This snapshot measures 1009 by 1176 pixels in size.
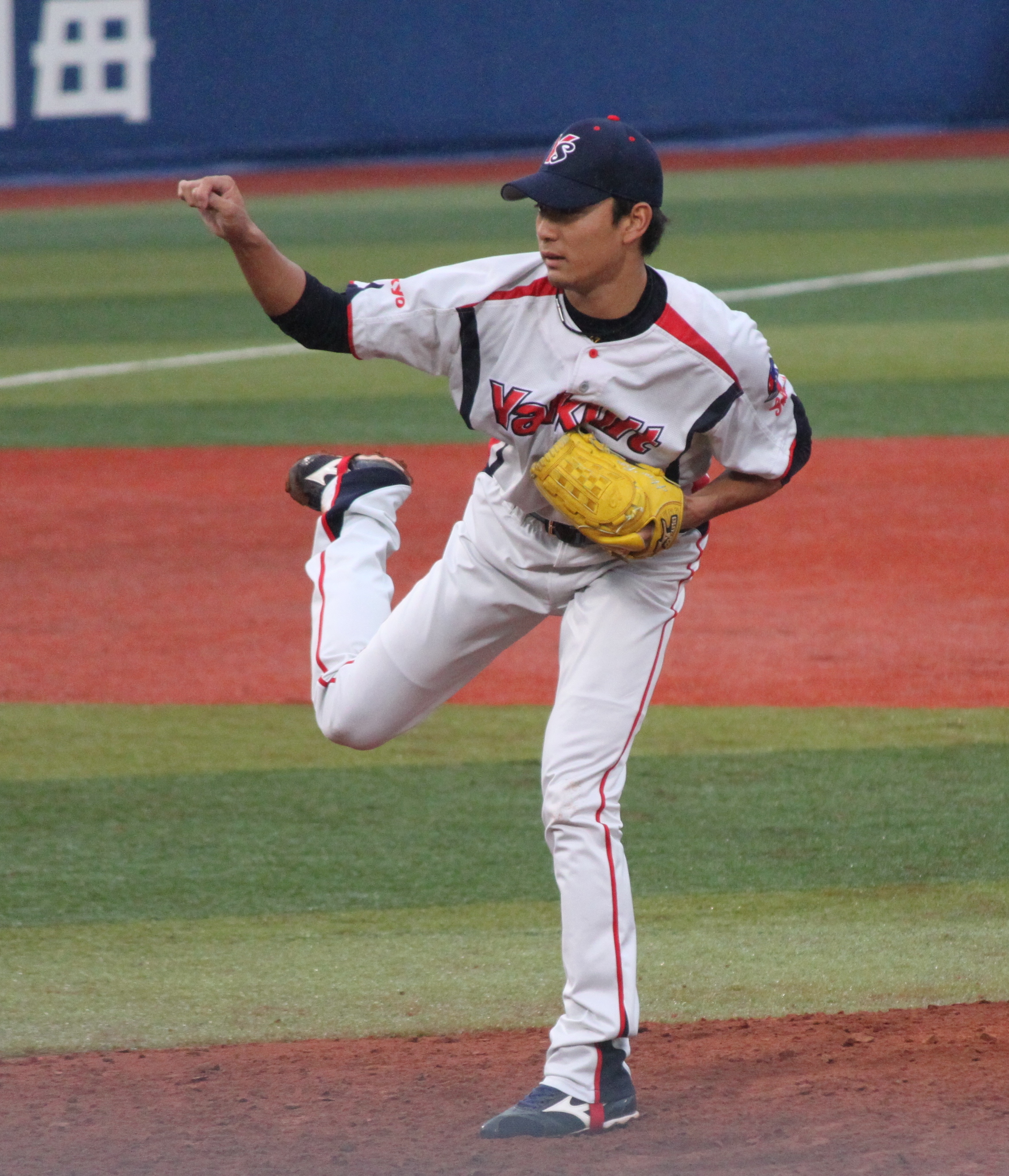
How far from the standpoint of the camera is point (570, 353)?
3.40 metres

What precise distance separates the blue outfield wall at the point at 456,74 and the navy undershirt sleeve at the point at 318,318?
1678 centimetres

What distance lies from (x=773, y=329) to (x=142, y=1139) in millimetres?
11169

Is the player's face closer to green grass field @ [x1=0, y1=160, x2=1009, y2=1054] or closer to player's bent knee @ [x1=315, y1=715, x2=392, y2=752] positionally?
player's bent knee @ [x1=315, y1=715, x2=392, y2=752]

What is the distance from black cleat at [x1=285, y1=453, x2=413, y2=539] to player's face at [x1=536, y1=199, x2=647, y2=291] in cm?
100

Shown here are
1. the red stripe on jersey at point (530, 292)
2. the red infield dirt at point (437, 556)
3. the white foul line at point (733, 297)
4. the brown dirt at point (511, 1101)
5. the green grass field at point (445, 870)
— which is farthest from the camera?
the white foul line at point (733, 297)

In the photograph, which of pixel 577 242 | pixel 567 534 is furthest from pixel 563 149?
pixel 567 534

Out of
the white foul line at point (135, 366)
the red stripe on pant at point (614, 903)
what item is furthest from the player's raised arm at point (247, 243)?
the white foul line at point (135, 366)

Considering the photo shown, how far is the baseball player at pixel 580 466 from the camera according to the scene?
3.27 m

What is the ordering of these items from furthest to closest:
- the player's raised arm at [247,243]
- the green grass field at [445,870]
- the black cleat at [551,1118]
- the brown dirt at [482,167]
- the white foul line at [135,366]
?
1. the brown dirt at [482,167]
2. the white foul line at [135,366]
3. the green grass field at [445,870]
4. the player's raised arm at [247,243]
5. the black cleat at [551,1118]

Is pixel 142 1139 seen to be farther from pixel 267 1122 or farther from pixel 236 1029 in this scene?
pixel 236 1029

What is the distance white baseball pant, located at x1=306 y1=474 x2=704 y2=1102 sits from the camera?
3262 millimetres

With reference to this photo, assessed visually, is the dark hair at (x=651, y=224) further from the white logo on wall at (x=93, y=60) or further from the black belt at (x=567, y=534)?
the white logo on wall at (x=93, y=60)

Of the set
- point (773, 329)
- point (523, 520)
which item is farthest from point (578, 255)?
point (773, 329)

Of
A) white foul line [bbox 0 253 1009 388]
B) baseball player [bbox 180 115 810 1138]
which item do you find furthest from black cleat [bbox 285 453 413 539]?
white foul line [bbox 0 253 1009 388]
